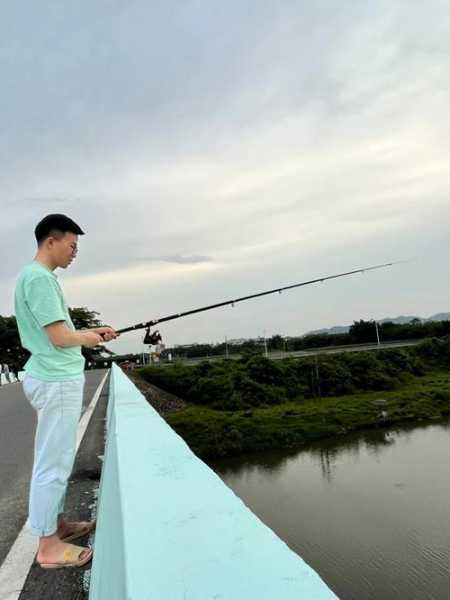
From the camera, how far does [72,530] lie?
2404 mm

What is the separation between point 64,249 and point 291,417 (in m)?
28.0

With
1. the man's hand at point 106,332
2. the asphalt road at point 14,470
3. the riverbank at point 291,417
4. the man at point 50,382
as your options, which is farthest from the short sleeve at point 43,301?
the riverbank at point 291,417

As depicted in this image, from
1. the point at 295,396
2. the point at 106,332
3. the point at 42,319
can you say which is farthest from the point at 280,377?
the point at 42,319

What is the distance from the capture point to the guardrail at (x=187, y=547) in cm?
91

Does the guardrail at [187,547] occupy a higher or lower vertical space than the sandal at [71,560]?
higher

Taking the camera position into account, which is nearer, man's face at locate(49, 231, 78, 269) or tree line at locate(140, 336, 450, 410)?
man's face at locate(49, 231, 78, 269)

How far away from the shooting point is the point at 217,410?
31.4 m

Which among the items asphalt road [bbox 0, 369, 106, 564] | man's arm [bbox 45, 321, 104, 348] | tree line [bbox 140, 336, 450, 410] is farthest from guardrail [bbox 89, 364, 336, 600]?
tree line [bbox 140, 336, 450, 410]

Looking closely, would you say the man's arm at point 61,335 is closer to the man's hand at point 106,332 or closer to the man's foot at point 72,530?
the man's hand at point 106,332

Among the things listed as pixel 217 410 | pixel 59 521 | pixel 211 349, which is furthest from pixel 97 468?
pixel 211 349

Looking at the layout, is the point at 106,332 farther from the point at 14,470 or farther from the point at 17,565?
the point at 14,470

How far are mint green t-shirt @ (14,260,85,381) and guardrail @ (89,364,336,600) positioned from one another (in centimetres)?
64

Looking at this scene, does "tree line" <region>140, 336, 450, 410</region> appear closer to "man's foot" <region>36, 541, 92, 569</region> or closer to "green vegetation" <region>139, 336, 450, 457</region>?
"green vegetation" <region>139, 336, 450, 457</region>

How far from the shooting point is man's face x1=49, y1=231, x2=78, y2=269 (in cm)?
227
